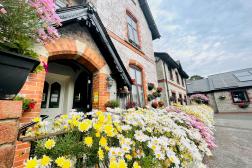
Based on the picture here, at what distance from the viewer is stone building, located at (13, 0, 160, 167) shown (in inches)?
122

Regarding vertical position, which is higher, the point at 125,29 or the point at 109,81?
the point at 125,29

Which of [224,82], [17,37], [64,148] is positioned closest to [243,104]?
[224,82]

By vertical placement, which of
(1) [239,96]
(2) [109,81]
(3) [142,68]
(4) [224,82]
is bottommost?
Result: (2) [109,81]

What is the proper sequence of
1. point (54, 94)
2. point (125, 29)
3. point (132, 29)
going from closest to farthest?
point (54, 94) → point (125, 29) → point (132, 29)

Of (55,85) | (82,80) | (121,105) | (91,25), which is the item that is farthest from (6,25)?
(55,85)

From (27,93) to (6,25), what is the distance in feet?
6.28

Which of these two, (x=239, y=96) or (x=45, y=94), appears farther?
(x=239, y=96)

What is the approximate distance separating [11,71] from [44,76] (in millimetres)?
2207

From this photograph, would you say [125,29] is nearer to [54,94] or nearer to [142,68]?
[142,68]

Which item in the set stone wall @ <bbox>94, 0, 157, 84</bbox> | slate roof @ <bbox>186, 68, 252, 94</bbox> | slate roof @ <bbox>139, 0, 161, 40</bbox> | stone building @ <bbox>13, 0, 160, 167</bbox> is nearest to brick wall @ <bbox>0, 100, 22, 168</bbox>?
stone building @ <bbox>13, 0, 160, 167</bbox>

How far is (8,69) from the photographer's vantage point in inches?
36.4

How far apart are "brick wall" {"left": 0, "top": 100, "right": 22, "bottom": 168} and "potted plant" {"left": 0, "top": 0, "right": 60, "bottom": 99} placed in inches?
6.4

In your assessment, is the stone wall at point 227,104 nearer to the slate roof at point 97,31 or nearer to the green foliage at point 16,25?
the slate roof at point 97,31

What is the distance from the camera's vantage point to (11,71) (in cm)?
94
